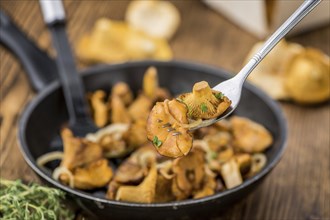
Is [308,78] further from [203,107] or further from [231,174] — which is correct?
[203,107]

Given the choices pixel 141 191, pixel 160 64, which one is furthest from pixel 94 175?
pixel 160 64

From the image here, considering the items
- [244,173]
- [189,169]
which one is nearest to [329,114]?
[244,173]

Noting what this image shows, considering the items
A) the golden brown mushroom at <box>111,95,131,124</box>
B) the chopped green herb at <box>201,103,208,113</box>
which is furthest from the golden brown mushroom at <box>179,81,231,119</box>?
the golden brown mushroom at <box>111,95,131,124</box>

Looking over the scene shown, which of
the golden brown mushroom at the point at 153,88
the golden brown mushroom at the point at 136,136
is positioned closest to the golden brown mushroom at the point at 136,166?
the golden brown mushroom at the point at 136,136

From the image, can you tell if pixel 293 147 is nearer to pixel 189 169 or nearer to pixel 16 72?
pixel 189 169

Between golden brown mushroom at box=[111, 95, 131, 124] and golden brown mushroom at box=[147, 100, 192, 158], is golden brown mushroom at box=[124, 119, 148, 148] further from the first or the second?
golden brown mushroom at box=[147, 100, 192, 158]
